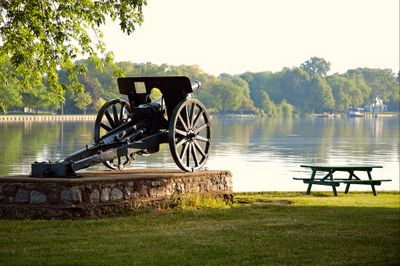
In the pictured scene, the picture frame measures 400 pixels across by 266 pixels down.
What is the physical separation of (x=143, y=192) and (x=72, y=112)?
151731mm

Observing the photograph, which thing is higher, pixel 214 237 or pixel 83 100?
pixel 83 100

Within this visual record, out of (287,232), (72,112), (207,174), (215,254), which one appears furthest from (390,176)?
(72,112)

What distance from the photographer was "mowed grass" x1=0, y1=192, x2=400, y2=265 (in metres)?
9.46

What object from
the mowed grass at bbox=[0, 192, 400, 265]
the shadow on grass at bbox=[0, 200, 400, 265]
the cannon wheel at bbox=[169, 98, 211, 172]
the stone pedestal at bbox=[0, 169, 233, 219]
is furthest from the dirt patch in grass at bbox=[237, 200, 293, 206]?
the stone pedestal at bbox=[0, 169, 233, 219]

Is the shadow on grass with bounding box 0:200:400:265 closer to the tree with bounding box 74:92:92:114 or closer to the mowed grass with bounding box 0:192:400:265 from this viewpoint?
the mowed grass with bounding box 0:192:400:265

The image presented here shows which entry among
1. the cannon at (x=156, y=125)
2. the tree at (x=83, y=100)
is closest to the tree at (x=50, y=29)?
the cannon at (x=156, y=125)

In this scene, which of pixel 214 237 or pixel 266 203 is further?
pixel 266 203

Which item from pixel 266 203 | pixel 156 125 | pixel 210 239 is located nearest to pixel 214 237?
pixel 210 239

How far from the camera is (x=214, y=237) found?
10.9 m

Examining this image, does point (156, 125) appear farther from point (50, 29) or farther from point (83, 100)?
point (83, 100)

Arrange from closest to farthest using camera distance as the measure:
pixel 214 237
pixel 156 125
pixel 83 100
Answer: pixel 214 237 → pixel 156 125 → pixel 83 100

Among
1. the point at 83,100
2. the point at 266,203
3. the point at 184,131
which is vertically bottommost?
the point at 266,203

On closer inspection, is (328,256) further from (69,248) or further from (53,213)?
(53,213)

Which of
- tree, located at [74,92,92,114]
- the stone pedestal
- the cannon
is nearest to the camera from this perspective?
the stone pedestal
